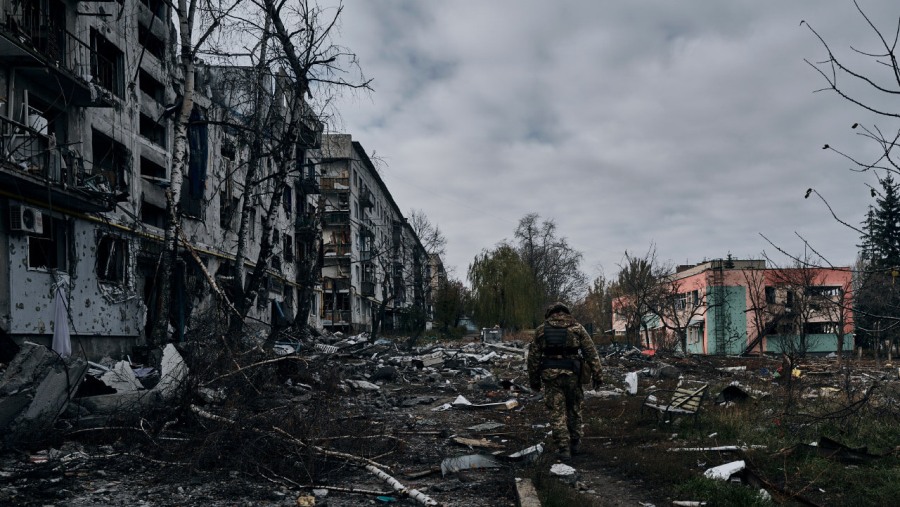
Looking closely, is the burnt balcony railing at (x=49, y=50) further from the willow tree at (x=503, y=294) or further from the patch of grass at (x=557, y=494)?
the willow tree at (x=503, y=294)

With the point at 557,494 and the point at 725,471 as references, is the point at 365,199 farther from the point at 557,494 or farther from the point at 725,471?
the point at 557,494

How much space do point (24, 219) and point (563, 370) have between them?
39.5 feet

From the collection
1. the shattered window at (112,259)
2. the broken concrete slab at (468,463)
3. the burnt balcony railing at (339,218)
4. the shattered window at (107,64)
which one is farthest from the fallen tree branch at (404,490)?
the burnt balcony railing at (339,218)

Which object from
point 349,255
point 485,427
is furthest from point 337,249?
point 485,427

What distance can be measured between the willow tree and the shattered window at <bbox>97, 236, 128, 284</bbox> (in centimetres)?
3216

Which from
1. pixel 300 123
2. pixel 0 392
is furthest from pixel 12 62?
pixel 0 392

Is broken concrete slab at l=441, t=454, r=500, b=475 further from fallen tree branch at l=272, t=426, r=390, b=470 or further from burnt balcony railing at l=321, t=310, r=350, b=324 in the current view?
burnt balcony railing at l=321, t=310, r=350, b=324

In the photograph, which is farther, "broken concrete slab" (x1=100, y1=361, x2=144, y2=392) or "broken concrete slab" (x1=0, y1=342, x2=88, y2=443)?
"broken concrete slab" (x1=100, y1=361, x2=144, y2=392)

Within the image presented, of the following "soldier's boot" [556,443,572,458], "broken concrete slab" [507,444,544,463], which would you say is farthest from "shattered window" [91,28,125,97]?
"soldier's boot" [556,443,572,458]

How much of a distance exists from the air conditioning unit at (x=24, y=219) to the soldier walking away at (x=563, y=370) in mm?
11472

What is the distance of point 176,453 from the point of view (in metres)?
6.63

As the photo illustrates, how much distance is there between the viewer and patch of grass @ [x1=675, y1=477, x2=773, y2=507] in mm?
5004

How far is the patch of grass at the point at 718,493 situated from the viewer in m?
5.00

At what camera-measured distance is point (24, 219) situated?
44.6ft
